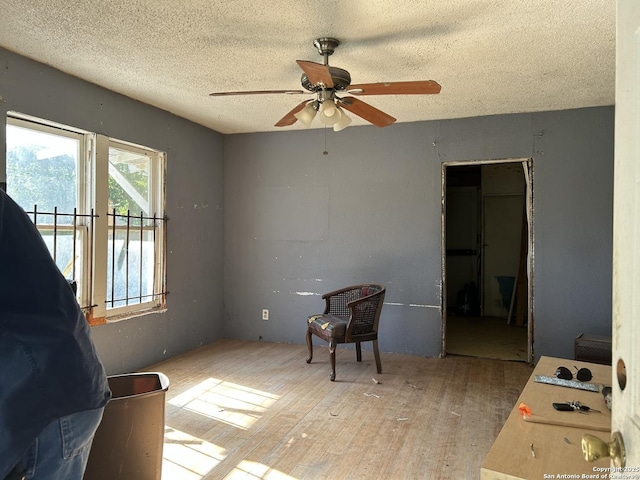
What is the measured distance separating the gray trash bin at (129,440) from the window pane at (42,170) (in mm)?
2000

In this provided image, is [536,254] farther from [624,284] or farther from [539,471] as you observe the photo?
[624,284]

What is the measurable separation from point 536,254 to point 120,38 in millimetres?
3869

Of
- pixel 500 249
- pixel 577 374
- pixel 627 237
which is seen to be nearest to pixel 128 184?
pixel 577 374

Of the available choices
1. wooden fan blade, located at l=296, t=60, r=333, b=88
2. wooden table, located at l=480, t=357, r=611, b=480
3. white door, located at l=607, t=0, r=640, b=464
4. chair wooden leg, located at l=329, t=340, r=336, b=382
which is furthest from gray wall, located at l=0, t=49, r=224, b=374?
white door, located at l=607, t=0, r=640, b=464

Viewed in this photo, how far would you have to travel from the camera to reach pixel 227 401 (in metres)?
3.17

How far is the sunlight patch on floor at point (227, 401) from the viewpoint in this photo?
2.89 metres

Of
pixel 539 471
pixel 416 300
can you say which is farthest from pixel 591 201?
pixel 539 471

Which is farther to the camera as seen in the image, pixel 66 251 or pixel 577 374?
pixel 66 251

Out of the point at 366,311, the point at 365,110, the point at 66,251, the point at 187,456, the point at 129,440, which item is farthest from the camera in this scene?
the point at 366,311

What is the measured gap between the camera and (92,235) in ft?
11.3

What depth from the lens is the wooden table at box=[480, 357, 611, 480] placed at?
1142mm

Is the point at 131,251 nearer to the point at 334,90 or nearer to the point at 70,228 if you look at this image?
the point at 70,228

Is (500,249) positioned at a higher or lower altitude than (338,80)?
lower

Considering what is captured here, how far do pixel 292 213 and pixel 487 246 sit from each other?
3465 millimetres
